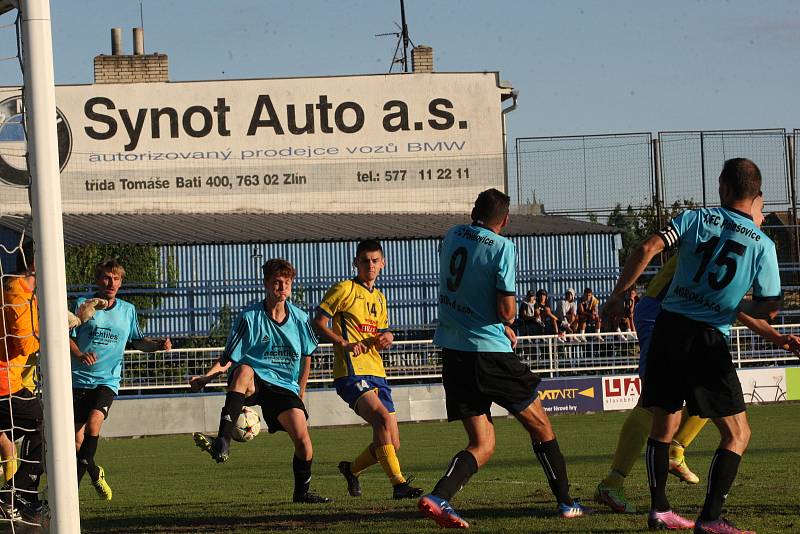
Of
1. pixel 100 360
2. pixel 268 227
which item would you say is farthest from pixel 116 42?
pixel 100 360

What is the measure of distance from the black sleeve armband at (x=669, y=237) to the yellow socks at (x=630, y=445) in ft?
4.79

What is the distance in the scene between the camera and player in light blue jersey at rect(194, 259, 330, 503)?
928 centimetres

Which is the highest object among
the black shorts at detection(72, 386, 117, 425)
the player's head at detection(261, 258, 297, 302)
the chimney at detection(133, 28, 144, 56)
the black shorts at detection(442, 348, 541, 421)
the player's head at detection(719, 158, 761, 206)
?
the chimney at detection(133, 28, 144, 56)

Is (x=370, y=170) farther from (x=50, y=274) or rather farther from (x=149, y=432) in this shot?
(x=50, y=274)

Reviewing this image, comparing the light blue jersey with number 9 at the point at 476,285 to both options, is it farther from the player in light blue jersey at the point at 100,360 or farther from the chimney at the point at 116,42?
the chimney at the point at 116,42

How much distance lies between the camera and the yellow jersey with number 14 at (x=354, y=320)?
30.4 feet

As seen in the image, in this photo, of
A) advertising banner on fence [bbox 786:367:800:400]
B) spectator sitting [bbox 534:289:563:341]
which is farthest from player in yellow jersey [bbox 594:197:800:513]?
spectator sitting [bbox 534:289:563:341]

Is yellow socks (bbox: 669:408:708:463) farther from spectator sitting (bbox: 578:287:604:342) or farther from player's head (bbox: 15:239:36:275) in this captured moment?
spectator sitting (bbox: 578:287:604:342)

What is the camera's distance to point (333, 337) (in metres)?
9.11

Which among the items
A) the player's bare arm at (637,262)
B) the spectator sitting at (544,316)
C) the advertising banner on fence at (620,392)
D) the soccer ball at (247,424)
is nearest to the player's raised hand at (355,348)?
the soccer ball at (247,424)

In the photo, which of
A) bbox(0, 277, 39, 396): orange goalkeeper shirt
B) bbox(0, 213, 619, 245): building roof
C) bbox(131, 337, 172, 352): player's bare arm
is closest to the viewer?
bbox(0, 277, 39, 396): orange goalkeeper shirt

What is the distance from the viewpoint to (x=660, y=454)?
22.4 feet

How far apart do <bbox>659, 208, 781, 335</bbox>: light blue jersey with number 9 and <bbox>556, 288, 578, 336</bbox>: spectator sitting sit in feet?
59.6

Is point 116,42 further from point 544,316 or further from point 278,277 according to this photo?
point 278,277
